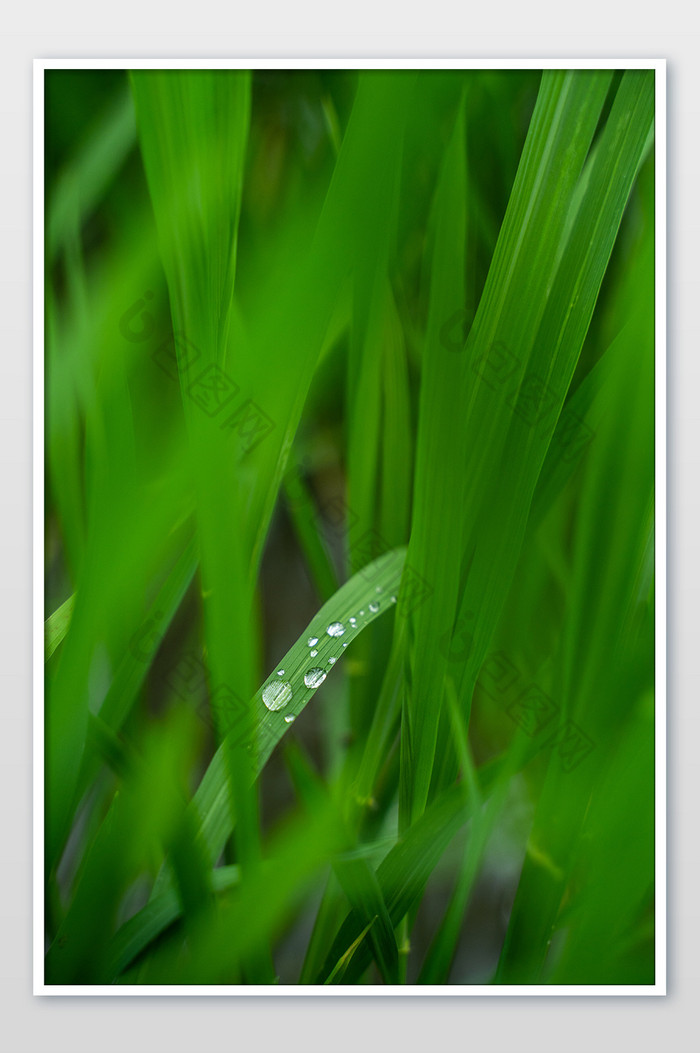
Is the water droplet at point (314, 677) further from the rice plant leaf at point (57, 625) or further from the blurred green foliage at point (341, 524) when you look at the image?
the rice plant leaf at point (57, 625)

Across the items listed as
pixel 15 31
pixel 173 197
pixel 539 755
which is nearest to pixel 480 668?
pixel 539 755

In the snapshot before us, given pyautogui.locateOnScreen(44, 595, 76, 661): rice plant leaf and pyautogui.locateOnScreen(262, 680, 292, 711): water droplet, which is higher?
pyautogui.locateOnScreen(44, 595, 76, 661): rice plant leaf

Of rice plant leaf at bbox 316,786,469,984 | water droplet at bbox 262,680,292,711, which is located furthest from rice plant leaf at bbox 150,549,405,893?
rice plant leaf at bbox 316,786,469,984

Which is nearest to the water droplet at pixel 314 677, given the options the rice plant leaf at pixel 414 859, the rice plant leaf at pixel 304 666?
the rice plant leaf at pixel 304 666

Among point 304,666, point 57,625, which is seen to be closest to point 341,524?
point 304,666

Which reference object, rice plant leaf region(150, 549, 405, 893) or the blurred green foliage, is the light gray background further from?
rice plant leaf region(150, 549, 405, 893)

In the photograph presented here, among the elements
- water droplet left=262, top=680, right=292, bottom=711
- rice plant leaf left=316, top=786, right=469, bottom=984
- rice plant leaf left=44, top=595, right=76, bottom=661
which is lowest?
rice plant leaf left=316, top=786, right=469, bottom=984

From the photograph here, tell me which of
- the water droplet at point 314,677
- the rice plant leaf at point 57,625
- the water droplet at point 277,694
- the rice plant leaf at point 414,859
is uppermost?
the rice plant leaf at point 57,625

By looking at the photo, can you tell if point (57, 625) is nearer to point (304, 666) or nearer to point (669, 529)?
point (304, 666)
